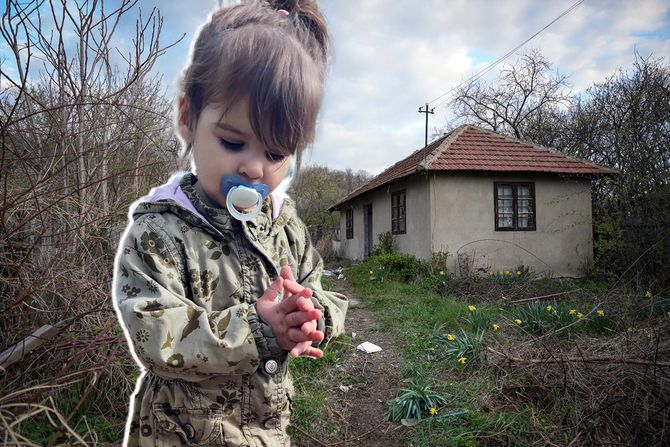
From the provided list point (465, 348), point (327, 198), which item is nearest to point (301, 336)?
point (465, 348)

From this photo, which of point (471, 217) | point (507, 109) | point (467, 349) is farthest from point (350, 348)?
point (507, 109)

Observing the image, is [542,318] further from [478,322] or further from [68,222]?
[68,222]

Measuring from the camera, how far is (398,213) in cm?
1249

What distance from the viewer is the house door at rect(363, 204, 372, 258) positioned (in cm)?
1551

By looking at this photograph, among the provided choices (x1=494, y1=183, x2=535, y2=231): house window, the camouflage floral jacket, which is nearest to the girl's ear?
the camouflage floral jacket

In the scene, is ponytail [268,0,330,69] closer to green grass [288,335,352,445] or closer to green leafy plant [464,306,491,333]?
green grass [288,335,352,445]

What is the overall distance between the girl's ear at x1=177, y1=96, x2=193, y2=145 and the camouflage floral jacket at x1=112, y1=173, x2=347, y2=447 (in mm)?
103

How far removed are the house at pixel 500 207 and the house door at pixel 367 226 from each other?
12.2 ft

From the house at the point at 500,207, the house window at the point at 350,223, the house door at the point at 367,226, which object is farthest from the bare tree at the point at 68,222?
the house window at the point at 350,223

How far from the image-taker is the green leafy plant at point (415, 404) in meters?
3.45

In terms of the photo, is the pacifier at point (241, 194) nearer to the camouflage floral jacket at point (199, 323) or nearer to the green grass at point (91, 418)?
the camouflage floral jacket at point (199, 323)

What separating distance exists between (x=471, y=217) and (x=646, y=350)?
7509mm

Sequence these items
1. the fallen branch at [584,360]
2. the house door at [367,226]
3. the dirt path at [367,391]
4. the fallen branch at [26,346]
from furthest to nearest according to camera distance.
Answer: the house door at [367,226] < the dirt path at [367,391] < the fallen branch at [584,360] < the fallen branch at [26,346]

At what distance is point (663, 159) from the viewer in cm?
770
